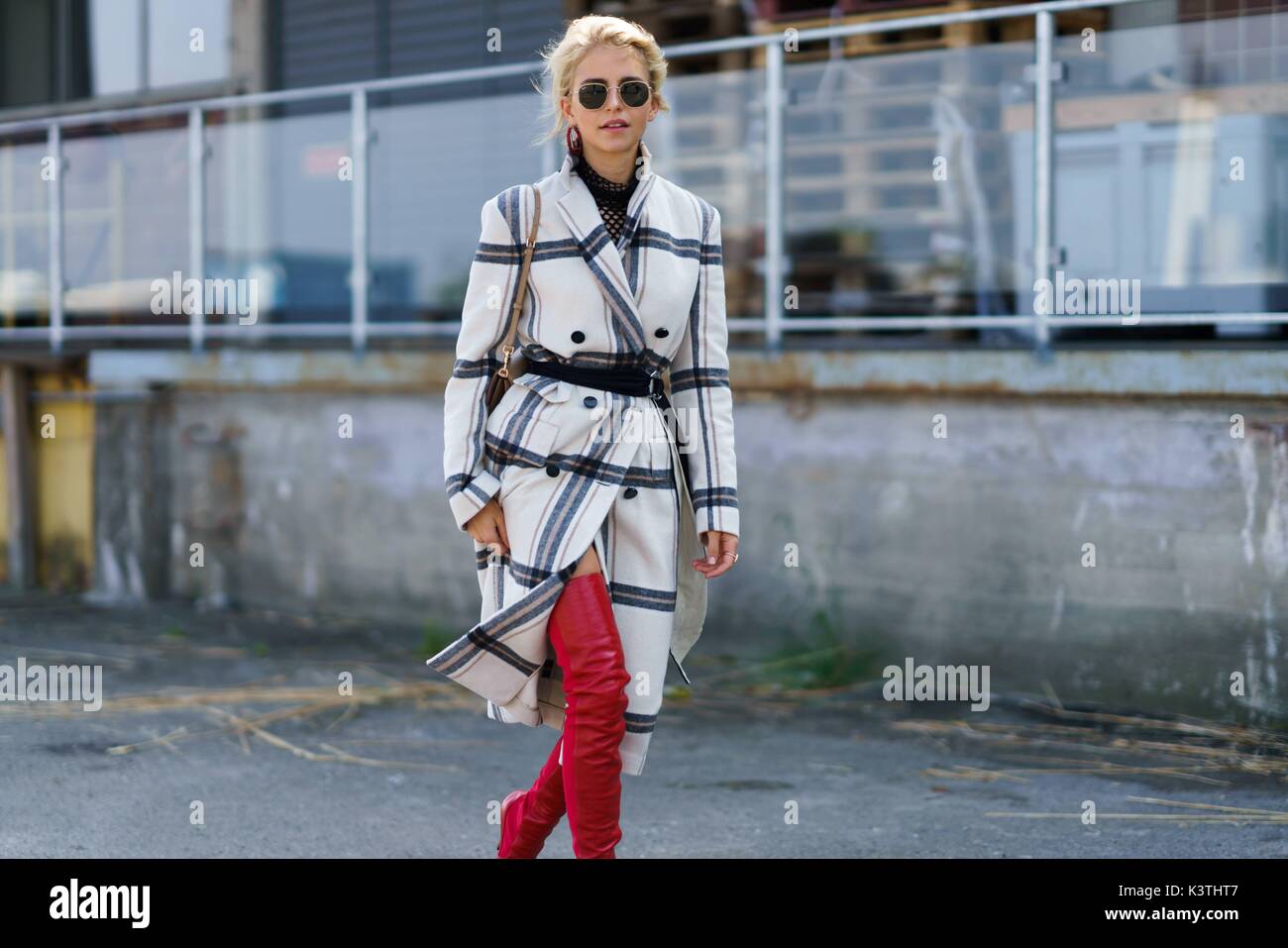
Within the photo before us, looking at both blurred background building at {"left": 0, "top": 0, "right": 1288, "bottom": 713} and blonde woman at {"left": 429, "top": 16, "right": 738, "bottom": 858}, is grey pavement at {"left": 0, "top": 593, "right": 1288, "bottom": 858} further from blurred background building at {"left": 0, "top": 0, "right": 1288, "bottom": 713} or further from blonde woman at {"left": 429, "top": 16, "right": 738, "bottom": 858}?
blonde woman at {"left": 429, "top": 16, "right": 738, "bottom": 858}

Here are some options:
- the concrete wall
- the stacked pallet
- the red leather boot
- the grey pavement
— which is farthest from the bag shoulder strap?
the stacked pallet

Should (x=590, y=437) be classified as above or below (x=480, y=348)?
below

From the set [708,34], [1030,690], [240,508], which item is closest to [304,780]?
[1030,690]

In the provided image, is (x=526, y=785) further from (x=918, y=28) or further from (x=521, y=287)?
(x=918, y=28)

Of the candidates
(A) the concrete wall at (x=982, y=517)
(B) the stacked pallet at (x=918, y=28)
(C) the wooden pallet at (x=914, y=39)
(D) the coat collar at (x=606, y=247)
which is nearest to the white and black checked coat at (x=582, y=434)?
(D) the coat collar at (x=606, y=247)

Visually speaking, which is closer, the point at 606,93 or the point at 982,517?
the point at 606,93

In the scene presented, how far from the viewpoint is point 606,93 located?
3479mm

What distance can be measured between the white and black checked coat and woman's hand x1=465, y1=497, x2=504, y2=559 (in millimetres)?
23

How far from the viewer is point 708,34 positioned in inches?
358

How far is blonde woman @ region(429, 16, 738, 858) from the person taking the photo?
3492mm

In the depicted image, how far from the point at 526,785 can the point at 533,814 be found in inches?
66.5

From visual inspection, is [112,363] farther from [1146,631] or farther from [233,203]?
[1146,631]

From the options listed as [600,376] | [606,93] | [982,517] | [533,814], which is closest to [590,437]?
[600,376]

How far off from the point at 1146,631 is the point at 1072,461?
2.33 feet
